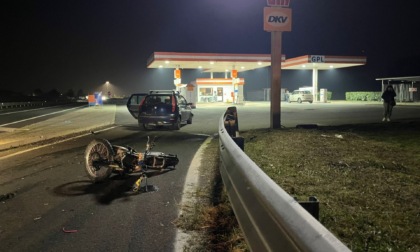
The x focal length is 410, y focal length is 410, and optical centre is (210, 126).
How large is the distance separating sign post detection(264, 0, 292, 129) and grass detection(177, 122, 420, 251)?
4346mm

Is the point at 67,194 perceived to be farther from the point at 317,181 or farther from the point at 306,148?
the point at 306,148

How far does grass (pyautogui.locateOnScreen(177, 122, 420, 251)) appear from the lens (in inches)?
159

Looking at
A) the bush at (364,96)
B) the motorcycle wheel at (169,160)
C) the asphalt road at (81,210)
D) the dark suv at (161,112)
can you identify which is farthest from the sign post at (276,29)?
the bush at (364,96)

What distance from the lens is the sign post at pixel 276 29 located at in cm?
1521

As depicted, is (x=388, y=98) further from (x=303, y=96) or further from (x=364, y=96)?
(x=364, y=96)

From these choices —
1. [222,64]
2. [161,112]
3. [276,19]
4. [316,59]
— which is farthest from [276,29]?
[222,64]

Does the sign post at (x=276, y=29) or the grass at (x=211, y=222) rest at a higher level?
the sign post at (x=276, y=29)

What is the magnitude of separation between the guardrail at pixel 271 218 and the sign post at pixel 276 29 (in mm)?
11653

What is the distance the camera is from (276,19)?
15.2 m

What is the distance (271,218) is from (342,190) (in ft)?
12.0

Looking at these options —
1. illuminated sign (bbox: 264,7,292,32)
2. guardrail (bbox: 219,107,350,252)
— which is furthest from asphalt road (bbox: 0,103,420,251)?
illuminated sign (bbox: 264,7,292,32)

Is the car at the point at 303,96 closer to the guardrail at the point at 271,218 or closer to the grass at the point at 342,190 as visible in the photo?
the grass at the point at 342,190

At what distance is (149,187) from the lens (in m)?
6.64

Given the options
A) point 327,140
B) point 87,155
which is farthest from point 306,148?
point 87,155
